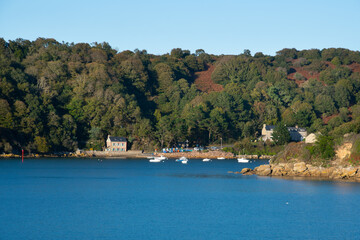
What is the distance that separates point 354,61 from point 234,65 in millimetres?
48694

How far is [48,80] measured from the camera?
10825 cm

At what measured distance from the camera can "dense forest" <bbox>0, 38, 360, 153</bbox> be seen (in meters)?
92.4

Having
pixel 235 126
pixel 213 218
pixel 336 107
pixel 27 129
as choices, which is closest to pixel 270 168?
pixel 213 218

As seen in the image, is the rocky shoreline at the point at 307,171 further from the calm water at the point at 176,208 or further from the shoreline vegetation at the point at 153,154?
the shoreline vegetation at the point at 153,154

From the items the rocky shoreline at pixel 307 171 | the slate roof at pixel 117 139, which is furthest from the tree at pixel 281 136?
the rocky shoreline at pixel 307 171

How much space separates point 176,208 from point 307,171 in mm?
23269

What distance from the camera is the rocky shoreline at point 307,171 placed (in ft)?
162

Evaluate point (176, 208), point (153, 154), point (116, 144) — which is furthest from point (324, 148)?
point (116, 144)

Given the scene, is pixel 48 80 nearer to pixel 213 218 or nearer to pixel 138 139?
pixel 138 139

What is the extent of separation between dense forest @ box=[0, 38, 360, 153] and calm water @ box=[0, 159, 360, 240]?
65.6 ft

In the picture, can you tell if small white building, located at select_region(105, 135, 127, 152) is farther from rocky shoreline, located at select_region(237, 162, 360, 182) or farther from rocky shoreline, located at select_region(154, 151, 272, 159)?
rocky shoreline, located at select_region(237, 162, 360, 182)

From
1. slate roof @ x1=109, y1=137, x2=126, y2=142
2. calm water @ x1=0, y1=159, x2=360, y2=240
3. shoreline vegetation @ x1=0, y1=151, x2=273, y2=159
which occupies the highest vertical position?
slate roof @ x1=109, y1=137, x2=126, y2=142

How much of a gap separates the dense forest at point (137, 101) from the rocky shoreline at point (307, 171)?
25.7 feet

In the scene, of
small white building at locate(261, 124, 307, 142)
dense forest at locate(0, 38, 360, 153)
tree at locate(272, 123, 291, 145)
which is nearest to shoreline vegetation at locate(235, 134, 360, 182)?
dense forest at locate(0, 38, 360, 153)
